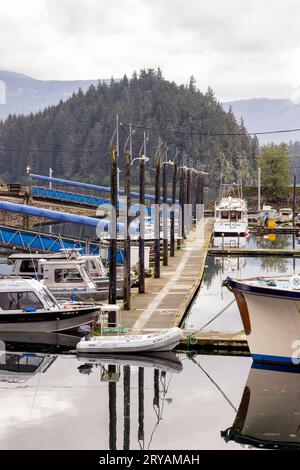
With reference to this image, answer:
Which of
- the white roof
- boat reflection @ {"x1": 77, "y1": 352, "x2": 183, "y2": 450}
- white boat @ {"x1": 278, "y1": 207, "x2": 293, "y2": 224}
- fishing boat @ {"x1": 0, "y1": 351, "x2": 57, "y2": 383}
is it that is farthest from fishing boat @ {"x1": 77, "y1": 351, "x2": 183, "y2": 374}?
white boat @ {"x1": 278, "y1": 207, "x2": 293, "y2": 224}

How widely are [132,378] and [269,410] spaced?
525cm

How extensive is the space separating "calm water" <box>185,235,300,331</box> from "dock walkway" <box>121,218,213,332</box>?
0.83 m

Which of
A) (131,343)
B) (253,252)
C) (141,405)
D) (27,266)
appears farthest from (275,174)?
(141,405)

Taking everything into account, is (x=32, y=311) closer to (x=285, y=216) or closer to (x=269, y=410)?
(x=269, y=410)

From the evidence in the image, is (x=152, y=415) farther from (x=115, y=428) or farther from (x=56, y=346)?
(x=56, y=346)

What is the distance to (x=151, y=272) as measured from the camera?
2269 inches

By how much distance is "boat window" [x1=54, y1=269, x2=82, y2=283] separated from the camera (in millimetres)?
43719

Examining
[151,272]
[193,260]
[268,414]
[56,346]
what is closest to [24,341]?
[56,346]

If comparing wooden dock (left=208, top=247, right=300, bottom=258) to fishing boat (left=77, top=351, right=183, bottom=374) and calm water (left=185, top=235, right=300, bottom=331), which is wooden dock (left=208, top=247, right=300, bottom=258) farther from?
fishing boat (left=77, top=351, right=183, bottom=374)

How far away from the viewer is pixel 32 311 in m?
37.1

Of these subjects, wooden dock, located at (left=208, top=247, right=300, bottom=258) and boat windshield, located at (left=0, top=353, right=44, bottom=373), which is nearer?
boat windshield, located at (left=0, top=353, right=44, bottom=373)

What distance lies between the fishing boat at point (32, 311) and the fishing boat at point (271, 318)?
710 cm

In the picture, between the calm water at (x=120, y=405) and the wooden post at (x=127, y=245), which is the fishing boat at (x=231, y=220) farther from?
the calm water at (x=120, y=405)
